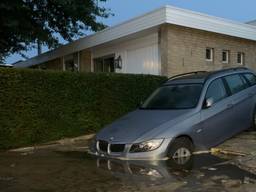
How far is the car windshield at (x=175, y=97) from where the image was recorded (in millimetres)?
9484

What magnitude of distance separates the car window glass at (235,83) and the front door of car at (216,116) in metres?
0.27

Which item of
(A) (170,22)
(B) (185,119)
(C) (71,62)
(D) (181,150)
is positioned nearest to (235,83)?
(B) (185,119)

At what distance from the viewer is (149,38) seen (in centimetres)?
1761

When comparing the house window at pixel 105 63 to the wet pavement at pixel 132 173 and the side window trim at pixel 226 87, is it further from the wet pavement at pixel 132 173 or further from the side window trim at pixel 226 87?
the wet pavement at pixel 132 173

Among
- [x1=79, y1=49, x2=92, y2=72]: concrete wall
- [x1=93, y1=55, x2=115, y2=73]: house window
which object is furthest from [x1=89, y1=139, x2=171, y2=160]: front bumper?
[x1=79, y1=49, x2=92, y2=72]: concrete wall

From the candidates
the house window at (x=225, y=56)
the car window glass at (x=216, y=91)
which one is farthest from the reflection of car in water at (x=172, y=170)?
the house window at (x=225, y=56)

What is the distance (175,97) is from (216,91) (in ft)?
2.93

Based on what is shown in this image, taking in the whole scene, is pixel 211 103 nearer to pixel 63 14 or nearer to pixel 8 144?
pixel 8 144

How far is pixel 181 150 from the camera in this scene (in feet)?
28.1

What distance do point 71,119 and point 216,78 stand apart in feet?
15.2

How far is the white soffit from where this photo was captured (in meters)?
15.8

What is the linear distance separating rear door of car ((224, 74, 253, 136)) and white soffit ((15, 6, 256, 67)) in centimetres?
541

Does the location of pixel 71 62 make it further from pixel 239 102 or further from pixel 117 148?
pixel 117 148

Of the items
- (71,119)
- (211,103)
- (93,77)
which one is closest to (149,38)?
(93,77)
